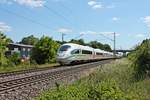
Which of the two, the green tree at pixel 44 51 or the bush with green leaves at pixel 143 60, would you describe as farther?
the green tree at pixel 44 51

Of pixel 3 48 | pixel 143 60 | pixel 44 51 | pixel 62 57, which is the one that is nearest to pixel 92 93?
pixel 143 60

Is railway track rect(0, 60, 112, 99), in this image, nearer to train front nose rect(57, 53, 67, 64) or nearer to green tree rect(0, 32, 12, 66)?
train front nose rect(57, 53, 67, 64)

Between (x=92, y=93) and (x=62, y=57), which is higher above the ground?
(x=62, y=57)

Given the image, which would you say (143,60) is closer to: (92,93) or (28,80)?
(28,80)

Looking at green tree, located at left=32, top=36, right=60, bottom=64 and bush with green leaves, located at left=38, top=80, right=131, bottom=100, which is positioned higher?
green tree, located at left=32, top=36, right=60, bottom=64

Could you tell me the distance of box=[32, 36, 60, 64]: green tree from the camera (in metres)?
57.0

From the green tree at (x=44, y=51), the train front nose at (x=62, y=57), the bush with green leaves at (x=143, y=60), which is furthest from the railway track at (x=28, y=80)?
the green tree at (x=44, y=51)

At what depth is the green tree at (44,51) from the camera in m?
57.0

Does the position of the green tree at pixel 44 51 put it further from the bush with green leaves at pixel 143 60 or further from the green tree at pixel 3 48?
the bush with green leaves at pixel 143 60

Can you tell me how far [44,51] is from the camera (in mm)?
57000

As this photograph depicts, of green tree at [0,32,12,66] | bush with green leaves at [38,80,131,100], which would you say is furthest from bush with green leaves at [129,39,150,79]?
green tree at [0,32,12,66]

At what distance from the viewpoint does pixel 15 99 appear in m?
14.3

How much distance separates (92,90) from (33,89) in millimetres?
7335

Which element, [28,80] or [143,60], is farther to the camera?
[28,80]
